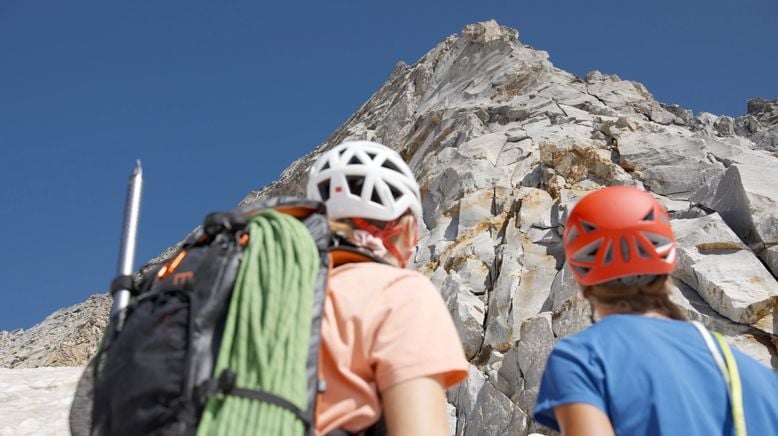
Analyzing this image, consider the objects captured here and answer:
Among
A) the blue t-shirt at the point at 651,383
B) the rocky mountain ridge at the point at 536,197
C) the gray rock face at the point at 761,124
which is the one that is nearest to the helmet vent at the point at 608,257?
the blue t-shirt at the point at 651,383

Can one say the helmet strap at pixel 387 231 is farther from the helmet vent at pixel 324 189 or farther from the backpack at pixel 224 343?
the backpack at pixel 224 343

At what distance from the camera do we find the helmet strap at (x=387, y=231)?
11.0 ft

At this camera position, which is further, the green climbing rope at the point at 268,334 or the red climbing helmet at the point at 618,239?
the red climbing helmet at the point at 618,239

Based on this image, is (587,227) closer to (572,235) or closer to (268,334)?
(572,235)

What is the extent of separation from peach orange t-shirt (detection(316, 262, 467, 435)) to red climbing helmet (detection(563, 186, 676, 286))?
1.20 meters

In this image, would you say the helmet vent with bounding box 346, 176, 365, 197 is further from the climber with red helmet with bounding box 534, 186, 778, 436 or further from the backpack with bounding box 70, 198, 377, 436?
the climber with red helmet with bounding box 534, 186, 778, 436

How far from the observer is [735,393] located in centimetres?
327

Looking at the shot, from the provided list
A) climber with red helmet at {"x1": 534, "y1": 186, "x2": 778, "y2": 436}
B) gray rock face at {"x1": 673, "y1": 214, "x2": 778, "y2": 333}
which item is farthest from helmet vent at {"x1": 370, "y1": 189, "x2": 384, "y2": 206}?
gray rock face at {"x1": 673, "y1": 214, "x2": 778, "y2": 333}

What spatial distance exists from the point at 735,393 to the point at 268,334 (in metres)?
1.96

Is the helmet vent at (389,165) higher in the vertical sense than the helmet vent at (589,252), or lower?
higher

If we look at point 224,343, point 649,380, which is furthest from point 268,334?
point 649,380

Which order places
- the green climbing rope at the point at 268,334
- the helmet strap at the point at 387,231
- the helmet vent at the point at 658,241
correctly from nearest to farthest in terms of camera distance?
the green climbing rope at the point at 268,334 → the helmet strap at the point at 387,231 → the helmet vent at the point at 658,241

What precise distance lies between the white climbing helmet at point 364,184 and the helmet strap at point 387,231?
0.03 m

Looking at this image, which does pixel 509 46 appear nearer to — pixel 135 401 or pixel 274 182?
pixel 274 182
